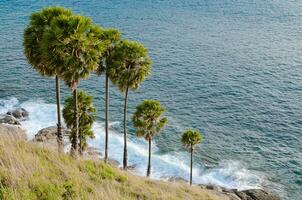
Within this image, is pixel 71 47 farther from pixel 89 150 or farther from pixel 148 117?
pixel 89 150

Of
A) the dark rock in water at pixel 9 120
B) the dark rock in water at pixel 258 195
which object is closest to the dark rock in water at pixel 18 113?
the dark rock in water at pixel 9 120

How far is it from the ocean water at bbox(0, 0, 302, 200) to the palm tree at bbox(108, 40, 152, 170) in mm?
A: 20598

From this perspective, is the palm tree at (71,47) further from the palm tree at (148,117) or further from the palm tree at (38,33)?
the palm tree at (148,117)

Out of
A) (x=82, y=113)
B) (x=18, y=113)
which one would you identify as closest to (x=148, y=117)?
(x=82, y=113)

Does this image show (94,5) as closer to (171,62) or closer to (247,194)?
(171,62)

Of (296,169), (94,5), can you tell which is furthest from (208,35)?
(296,169)

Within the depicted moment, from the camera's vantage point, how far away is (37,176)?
52.0ft

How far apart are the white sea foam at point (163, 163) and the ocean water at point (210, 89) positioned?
0.50ft

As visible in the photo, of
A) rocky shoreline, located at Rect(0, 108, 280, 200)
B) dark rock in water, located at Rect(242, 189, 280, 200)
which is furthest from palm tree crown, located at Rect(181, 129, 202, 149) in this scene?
dark rock in water, located at Rect(242, 189, 280, 200)

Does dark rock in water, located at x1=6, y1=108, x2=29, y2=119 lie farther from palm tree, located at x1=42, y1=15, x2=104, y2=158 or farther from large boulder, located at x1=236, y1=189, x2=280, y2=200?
palm tree, located at x1=42, y1=15, x2=104, y2=158

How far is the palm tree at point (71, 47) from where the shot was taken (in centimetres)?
3369

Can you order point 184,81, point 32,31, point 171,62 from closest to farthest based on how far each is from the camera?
point 32,31, point 184,81, point 171,62

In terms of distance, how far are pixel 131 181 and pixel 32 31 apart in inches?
780

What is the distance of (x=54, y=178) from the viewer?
53.8 feet
